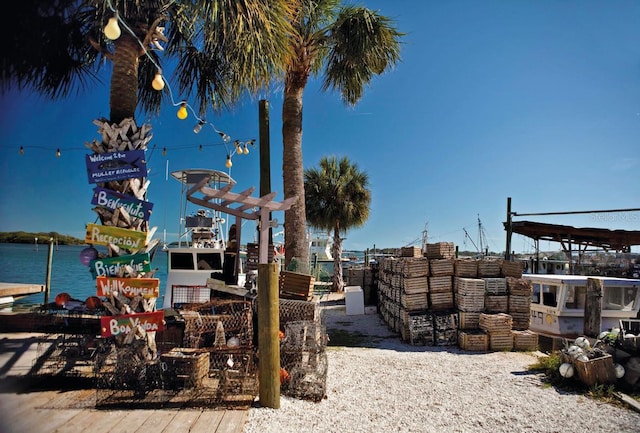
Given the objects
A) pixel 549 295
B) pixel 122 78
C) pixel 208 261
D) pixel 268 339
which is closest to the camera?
pixel 268 339

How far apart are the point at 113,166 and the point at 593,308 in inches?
401

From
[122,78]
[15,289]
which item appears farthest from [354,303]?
[122,78]

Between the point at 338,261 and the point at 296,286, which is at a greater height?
the point at 296,286

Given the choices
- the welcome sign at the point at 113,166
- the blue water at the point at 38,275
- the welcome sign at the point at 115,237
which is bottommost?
the blue water at the point at 38,275

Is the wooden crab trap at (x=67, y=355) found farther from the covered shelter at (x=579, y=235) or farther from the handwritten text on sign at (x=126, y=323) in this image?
the covered shelter at (x=579, y=235)

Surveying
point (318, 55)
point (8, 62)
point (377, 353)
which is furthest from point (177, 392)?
point (318, 55)

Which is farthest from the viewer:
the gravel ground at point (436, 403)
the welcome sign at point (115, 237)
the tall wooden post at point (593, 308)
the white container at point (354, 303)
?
the white container at point (354, 303)

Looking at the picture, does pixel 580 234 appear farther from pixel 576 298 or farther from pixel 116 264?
pixel 116 264

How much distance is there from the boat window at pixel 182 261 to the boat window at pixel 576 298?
1143 centimetres

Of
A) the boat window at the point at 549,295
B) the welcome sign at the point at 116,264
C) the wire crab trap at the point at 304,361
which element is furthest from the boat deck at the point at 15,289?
the boat window at the point at 549,295

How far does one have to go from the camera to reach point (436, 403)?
5527 mm

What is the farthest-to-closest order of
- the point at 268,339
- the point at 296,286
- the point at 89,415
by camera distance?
the point at 296,286
the point at 268,339
the point at 89,415

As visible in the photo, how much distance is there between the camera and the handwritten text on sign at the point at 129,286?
486cm

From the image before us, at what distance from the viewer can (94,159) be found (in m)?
4.91
